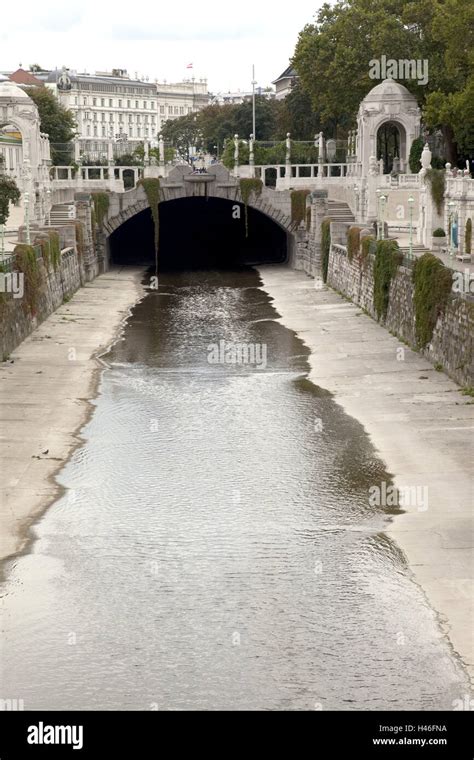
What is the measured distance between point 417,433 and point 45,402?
14142 millimetres

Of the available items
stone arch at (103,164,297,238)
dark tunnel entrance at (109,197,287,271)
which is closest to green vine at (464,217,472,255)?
stone arch at (103,164,297,238)

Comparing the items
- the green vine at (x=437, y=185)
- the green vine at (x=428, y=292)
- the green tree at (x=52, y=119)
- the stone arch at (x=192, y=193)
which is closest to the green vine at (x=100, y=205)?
the stone arch at (x=192, y=193)

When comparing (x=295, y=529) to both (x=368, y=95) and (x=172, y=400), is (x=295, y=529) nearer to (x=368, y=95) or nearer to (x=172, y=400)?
(x=172, y=400)

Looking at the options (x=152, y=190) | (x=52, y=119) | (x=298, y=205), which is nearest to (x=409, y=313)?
(x=298, y=205)

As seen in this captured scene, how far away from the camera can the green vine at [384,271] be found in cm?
6600

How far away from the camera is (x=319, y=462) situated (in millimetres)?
41031

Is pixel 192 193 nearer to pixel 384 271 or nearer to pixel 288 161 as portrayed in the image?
pixel 288 161

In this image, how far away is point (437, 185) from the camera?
76.8m

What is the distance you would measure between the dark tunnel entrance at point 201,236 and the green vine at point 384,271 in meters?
49.5

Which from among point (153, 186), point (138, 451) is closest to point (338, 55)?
point (153, 186)

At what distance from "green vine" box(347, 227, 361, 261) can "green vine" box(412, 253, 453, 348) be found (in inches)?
795

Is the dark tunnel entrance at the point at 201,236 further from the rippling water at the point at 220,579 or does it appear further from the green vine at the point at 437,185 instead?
the rippling water at the point at 220,579

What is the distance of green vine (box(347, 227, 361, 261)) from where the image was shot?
79.1 metres
